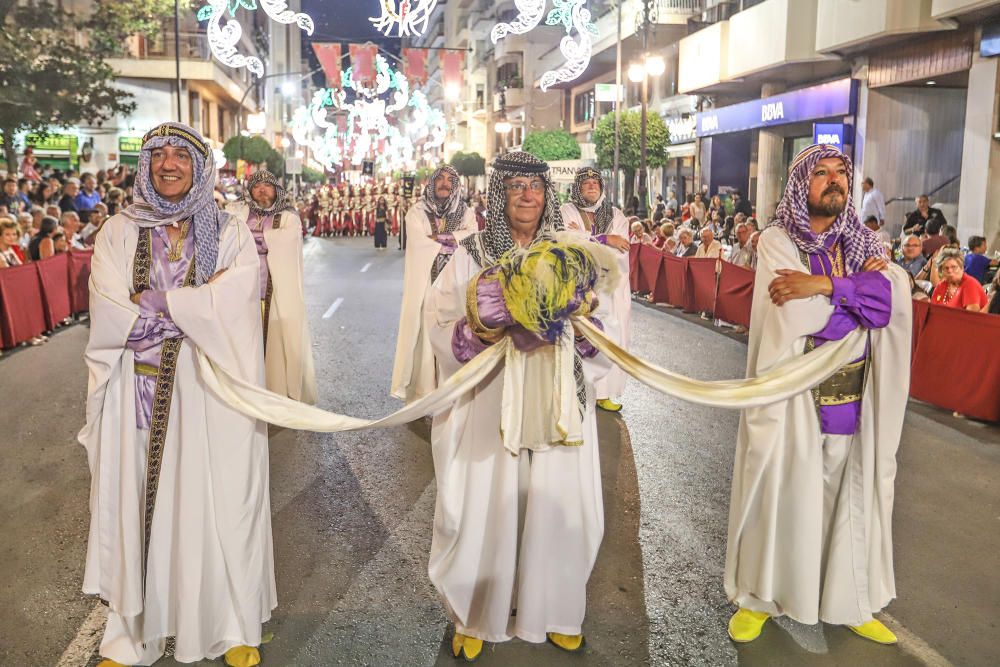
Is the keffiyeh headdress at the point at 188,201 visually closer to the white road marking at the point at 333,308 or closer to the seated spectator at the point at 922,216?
the white road marking at the point at 333,308

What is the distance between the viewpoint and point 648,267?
1838 centimetres

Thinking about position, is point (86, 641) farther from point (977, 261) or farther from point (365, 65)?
point (365, 65)

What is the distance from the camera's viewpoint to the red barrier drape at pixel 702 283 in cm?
1539

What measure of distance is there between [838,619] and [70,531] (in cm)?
430

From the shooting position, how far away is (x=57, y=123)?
82.3 ft

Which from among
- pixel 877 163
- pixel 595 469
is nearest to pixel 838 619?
pixel 595 469

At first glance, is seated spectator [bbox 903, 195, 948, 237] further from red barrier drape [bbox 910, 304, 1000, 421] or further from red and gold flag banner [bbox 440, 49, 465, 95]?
red and gold flag banner [bbox 440, 49, 465, 95]

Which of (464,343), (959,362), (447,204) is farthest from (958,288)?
(464,343)

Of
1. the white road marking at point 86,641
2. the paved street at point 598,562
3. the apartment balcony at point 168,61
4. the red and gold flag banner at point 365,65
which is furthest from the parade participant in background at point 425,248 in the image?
the apartment balcony at point 168,61

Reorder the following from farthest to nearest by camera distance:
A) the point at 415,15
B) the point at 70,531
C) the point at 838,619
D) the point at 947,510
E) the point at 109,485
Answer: the point at 415,15, the point at 947,510, the point at 70,531, the point at 838,619, the point at 109,485

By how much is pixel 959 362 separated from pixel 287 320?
6097 mm

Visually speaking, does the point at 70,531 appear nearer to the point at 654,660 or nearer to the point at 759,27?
the point at 654,660

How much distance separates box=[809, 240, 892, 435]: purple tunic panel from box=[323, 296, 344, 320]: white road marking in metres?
11.5

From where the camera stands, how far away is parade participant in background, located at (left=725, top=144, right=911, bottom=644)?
4.24 meters
